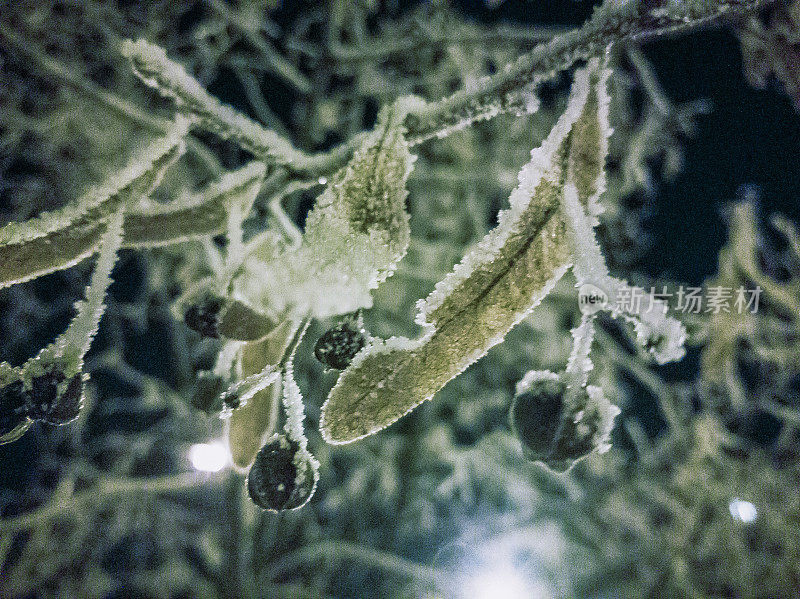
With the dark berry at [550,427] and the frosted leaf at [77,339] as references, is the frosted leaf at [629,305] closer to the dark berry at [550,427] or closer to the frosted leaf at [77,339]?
the dark berry at [550,427]

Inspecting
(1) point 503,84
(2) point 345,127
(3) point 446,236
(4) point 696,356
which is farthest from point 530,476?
(1) point 503,84

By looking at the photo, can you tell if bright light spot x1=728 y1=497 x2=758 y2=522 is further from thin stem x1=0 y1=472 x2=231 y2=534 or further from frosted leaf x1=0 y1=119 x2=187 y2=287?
frosted leaf x1=0 y1=119 x2=187 y2=287

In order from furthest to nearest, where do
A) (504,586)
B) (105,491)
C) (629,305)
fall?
(504,586)
(105,491)
(629,305)

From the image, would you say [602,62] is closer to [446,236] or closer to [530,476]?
[446,236]

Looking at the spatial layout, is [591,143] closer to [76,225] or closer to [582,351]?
[582,351]

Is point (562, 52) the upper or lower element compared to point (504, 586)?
upper

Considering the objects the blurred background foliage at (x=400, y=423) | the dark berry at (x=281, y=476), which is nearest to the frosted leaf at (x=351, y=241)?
the dark berry at (x=281, y=476)

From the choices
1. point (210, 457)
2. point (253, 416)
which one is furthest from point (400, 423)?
point (253, 416)
